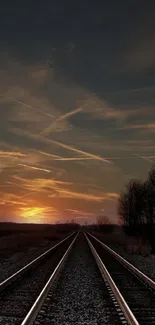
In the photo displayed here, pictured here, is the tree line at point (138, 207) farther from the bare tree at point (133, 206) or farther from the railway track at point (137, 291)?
the railway track at point (137, 291)

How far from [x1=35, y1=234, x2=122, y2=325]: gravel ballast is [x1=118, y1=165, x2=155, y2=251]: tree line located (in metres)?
48.6

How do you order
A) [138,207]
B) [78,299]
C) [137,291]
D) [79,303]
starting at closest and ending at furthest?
[79,303]
[78,299]
[137,291]
[138,207]

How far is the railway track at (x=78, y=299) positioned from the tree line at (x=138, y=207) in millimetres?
47719

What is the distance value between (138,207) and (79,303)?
228ft

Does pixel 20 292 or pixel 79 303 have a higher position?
pixel 20 292

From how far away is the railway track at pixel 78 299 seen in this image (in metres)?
8.40

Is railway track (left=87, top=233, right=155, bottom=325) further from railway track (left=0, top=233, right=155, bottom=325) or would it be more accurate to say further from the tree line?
the tree line

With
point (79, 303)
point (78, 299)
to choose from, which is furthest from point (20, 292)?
point (79, 303)

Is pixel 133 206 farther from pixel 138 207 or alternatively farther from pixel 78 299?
pixel 78 299

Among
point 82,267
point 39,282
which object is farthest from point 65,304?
point 82,267

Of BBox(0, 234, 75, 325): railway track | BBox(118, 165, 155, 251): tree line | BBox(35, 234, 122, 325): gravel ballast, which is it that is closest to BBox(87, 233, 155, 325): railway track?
BBox(35, 234, 122, 325): gravel ballast

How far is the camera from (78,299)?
35.7 feet

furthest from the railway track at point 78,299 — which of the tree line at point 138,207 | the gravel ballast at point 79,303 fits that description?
the tree line at point 138,207

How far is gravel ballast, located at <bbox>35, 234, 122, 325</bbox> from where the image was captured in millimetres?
8359
